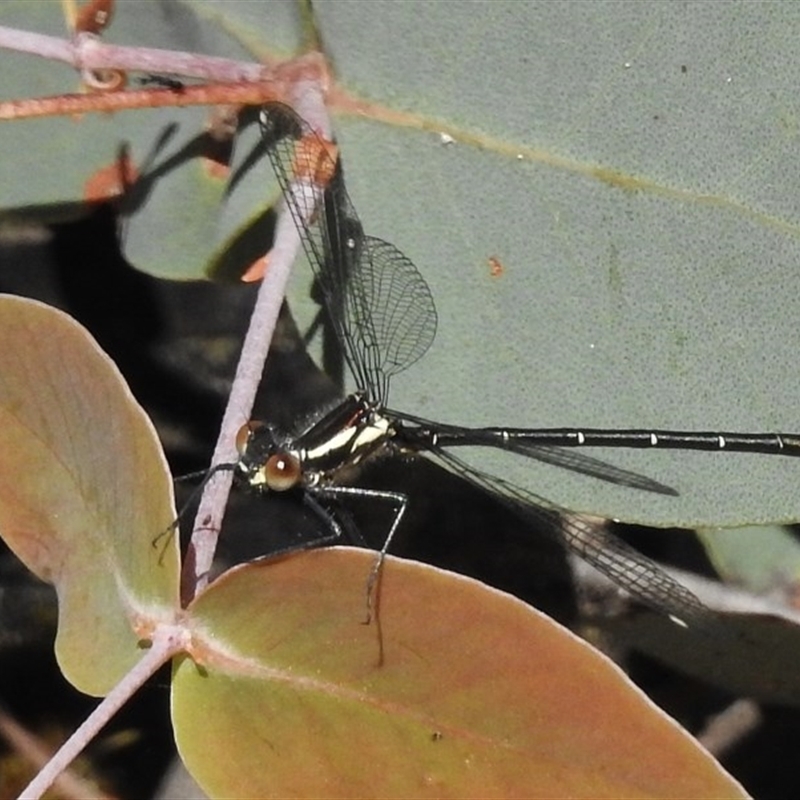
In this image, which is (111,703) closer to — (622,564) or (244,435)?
(244,435)

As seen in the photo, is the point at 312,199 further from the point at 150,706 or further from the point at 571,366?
the point at 150,706

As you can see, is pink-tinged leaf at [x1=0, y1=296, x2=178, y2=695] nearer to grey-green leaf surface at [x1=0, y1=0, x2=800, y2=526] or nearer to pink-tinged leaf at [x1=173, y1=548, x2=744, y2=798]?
pink-tinged leaf at [x1=173, y1=548, x2=744, y2=798]

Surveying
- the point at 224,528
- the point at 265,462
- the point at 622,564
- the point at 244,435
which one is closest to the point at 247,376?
the point at 244,435

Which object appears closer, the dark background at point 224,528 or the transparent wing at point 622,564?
the transparent wing at point 622,564

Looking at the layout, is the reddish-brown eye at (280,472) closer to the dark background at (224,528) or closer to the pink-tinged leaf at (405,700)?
the pink-tinged leaf at (405,700)

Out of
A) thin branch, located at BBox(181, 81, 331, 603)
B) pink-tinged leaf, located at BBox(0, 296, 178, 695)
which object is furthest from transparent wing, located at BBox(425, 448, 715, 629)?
pink-tinged leaf, located at BBox(0, 296, 178, 695)

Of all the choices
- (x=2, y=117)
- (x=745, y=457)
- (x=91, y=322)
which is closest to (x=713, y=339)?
(x=745, y=457)

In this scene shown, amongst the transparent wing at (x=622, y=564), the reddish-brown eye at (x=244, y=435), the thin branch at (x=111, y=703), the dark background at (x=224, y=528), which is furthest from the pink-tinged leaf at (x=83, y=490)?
the dark background at (x=224, y=528)
